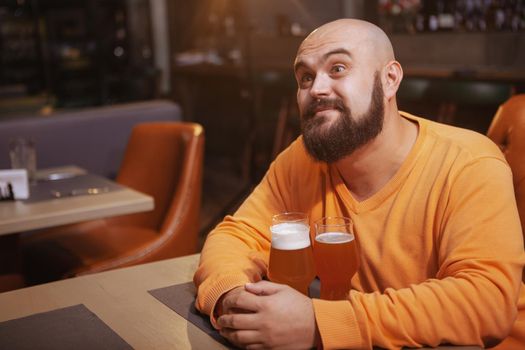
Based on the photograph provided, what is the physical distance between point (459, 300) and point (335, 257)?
25 cm

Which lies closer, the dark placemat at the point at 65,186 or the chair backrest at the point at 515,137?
the chair backrest at the point at 515,137

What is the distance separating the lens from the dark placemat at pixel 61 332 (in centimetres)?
134

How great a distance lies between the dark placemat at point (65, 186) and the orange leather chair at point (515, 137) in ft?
5.35

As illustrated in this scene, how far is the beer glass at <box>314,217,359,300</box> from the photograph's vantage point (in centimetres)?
138

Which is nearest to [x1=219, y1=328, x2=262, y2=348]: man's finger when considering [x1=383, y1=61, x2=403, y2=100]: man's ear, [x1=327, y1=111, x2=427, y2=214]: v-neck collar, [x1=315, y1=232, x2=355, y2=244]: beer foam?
[x1=315, y1=232, x2=355, y2=244]: beer foam

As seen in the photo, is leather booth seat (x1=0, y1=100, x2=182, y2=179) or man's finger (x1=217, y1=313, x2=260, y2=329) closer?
man's finger (x1=217, y1=313, x2=260, y2=329)

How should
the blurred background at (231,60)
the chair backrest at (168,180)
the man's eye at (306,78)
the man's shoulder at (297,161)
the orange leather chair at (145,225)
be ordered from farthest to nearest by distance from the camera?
the blurred background at (231,60), the chair backrest at (168,180), the orange leather chair at (145,225), the man's shoulder at (297,161), the man's eye at (306,78)

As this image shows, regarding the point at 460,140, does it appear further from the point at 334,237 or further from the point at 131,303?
the point at 131,303

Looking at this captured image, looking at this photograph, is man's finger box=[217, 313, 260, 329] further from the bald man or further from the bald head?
the bald head

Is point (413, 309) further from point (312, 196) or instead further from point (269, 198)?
→ point (269, 198)

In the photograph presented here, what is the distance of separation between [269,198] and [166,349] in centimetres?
65

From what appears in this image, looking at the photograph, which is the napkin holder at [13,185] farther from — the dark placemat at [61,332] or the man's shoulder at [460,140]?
the man's shoulder at [460,140]

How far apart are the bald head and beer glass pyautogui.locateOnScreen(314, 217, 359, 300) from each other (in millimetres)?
425

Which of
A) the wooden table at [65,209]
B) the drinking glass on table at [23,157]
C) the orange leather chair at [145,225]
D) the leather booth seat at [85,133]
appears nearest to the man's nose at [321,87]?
the wooden table at [65,209]
